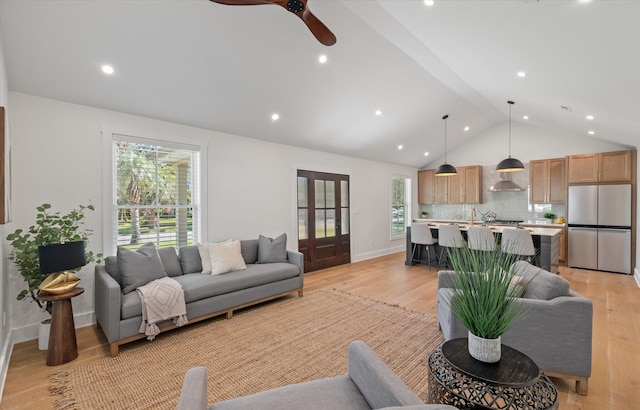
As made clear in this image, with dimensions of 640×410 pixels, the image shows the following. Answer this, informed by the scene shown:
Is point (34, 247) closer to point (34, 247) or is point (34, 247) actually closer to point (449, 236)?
point (34, 247)

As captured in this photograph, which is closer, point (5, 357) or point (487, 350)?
point (487, 350)

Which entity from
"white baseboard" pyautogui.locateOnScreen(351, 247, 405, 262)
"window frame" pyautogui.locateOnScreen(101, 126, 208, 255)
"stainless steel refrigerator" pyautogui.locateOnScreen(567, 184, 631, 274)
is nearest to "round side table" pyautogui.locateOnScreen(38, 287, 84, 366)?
"window frame" pyautogui.locateOnScreen(101, 126, 208, 255)

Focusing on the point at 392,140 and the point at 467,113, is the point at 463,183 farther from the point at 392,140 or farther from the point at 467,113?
the point at 392,140

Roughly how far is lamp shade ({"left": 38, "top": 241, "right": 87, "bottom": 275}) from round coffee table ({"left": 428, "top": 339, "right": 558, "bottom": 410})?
297 centimetres

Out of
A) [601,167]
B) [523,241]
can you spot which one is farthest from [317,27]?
[601,167]

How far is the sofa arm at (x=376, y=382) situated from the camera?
3.81 feet

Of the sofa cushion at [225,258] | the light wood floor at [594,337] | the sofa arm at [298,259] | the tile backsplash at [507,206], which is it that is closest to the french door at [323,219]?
the light wood floor at [594,337]

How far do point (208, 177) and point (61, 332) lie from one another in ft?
8.17

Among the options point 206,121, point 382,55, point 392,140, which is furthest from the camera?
point 392,140

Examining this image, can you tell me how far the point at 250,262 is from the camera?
452 cm

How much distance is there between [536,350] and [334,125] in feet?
13.9

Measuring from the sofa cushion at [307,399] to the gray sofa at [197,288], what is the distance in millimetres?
1977

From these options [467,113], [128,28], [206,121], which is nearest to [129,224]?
[206,121]

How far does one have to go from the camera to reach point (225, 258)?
392 centimetres
